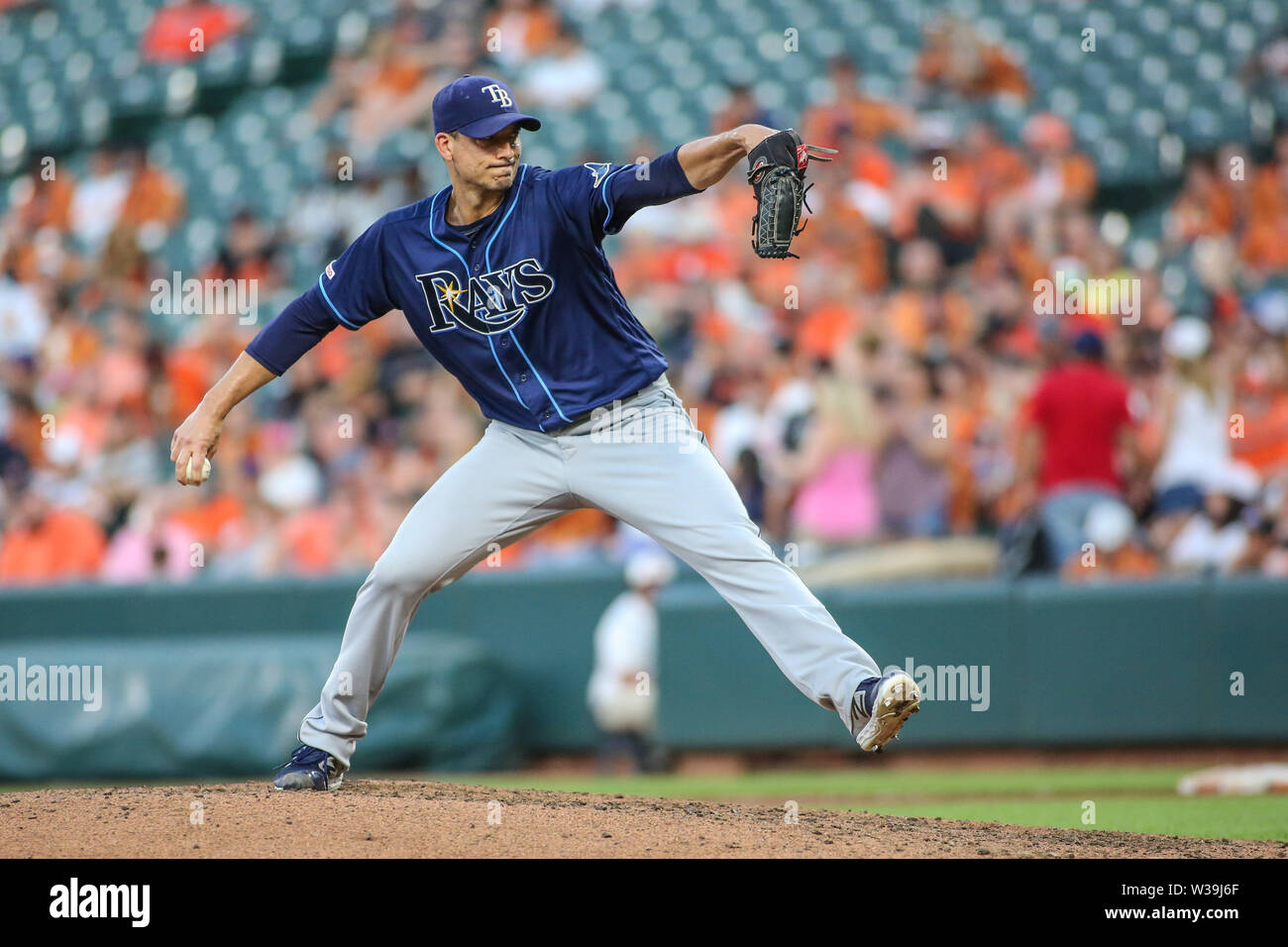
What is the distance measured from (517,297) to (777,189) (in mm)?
884

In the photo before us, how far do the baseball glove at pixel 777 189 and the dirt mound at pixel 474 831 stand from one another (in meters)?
1.56

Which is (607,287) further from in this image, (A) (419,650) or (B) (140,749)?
(B) (140,749)

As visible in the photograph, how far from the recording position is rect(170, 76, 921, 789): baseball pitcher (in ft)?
14.5

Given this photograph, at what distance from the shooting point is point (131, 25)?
1633 centimetres

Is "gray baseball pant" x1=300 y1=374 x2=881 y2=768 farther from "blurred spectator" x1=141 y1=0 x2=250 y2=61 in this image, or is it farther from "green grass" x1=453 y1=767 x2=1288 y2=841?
"blurred spectator" x1=141 y1=0 x2=250 y2=61

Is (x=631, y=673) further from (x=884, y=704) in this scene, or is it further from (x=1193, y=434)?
(x=884, y=704)

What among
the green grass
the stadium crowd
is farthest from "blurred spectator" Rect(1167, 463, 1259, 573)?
the green grass

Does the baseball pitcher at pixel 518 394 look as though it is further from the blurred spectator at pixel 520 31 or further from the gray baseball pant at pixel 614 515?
the blurred spectator at pixel 520 31

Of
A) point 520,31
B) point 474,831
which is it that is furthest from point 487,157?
point 520,31

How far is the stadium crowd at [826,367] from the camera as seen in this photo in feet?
27.1

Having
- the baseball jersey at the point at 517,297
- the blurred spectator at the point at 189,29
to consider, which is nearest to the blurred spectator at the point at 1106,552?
the baseball jersey at the point at 517,297

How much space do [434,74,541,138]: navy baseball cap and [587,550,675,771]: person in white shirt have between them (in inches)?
172

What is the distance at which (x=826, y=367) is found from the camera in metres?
9.09

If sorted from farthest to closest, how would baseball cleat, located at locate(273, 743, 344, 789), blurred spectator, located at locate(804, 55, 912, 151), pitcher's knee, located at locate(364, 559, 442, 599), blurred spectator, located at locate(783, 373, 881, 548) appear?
blurred spectator, located at locate(804, 55, 912, 151) < blurred spectator, located at locate(783, 373, 881, 548) < baseball cleat, located at locate(273, 743, 344, 789) < pitcher's knee, located at locate(364, 559, 442, 599)
